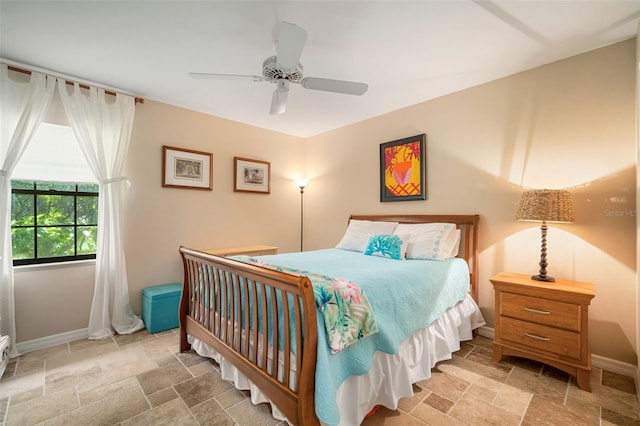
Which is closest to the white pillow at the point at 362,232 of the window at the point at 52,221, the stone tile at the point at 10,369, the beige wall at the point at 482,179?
the beige wall at the point at 482,179

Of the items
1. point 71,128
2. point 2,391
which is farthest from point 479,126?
point 2,391

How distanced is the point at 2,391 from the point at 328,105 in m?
3.77

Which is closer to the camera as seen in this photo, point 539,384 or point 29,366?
point 539,384

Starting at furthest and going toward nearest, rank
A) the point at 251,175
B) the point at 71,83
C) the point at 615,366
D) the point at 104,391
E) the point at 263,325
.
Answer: the point at 251,175, the point at 71,83, the point at 615,366, the point at 104,391, the point at 263,325

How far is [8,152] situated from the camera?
2.49 metres

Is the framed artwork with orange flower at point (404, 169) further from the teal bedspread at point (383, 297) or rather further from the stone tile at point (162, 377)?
the stone tile at point (162, 377)

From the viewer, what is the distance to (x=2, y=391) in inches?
79.2

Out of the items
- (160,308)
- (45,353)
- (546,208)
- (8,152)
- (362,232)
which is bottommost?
(45,353)

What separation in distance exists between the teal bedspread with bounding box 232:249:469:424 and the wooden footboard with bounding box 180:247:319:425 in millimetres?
92

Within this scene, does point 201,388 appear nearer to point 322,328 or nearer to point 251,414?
point 251,414

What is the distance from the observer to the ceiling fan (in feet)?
5.84

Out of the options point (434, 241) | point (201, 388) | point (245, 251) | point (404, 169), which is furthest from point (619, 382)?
point (245, 251)

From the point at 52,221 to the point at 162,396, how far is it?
2162 millimetres

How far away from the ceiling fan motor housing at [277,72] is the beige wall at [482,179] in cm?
178
